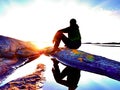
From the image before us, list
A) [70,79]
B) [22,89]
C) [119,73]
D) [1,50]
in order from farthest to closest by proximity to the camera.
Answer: [1,50] → [119,73] → [70,79] → [22,89]

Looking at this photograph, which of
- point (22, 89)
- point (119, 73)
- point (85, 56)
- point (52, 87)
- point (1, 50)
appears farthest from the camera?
point (1, 50)

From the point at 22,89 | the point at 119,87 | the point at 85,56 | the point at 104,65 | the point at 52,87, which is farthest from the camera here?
the point at 85,56

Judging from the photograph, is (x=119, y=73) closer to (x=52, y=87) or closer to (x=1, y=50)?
(x=52, y=87)

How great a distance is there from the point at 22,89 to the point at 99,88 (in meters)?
2.14

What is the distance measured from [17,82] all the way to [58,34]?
559 cm

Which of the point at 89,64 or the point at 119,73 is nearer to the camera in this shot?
the point at 119,73

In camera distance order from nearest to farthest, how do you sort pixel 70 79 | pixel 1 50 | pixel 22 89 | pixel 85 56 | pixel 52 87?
pixel 22 89
pixel 52 87
pixel 70 79
pixel 85 56
pixel 1 50

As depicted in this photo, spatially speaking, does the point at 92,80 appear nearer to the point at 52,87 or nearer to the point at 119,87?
the point at 119,87

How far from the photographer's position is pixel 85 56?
37.6 ft

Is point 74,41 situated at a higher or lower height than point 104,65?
higher

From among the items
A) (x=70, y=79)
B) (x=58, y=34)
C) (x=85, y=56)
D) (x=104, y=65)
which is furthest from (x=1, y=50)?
(x=70, y=79)

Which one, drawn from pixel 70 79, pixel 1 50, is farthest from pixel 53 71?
pixel 1 50

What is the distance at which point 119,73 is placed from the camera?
8672 millimetres

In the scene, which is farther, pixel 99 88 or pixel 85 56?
pixel 85 56
